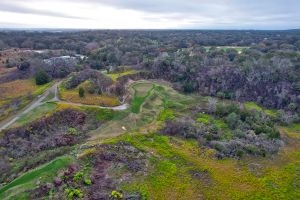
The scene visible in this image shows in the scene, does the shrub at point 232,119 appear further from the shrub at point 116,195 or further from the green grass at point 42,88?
the green grass at point 42,88

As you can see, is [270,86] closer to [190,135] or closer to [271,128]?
[271,128]

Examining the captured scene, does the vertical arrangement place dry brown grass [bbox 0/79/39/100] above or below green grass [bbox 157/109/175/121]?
above

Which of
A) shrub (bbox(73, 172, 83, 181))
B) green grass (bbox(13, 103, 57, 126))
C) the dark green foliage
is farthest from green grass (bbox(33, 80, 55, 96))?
shrub (bbox(73, 172, 83, 181))

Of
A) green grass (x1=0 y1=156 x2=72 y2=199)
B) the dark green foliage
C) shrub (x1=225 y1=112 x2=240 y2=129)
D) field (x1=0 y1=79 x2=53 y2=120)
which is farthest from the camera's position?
field (x1=0 y1=79 x2=53 y2=120)

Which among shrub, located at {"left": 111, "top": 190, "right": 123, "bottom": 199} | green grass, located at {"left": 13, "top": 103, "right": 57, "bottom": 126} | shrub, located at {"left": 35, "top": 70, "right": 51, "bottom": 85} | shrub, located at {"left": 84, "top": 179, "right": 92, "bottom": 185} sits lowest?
shrub, located at {"left": 111, "top": 190, "right": 123, "bottom": 199}

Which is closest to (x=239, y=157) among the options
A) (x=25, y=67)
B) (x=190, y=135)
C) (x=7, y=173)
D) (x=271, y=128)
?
(x=190, y=135)

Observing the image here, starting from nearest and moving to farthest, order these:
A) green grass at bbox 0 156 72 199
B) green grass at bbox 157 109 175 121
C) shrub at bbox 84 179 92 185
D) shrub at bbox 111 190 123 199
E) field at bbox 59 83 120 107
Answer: shrub at bbox 111 190 123 199, green grass at bbox 0 156 72 199, shrub at bbox 84 179 92 185, green grass at bbox 157 109 175 121, field at bbox 59 83 120 107

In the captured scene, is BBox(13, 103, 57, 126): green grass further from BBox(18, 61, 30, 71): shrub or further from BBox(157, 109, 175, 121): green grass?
BBox(18, 61, 30, 71): shrub

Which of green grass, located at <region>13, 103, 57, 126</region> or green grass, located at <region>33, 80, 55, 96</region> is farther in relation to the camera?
green grass, located at <region>33, 80, 55, 96</region>
